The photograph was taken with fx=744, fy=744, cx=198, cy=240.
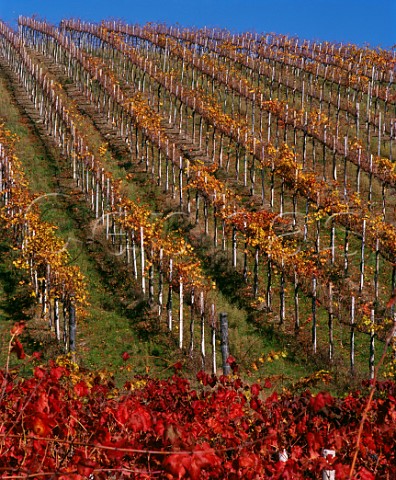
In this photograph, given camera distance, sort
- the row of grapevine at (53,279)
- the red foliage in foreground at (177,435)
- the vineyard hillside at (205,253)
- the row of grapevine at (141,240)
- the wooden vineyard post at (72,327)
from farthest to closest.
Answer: the row of grapevine at (141,240)
the row of grapevine at (53,279)
the wooden vineyard post at (72,327)
the vineyard hillside at (205,253)
the red foliage in foreground at (177,435)

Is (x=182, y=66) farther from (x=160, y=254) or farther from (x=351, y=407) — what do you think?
(x=351, y=407)

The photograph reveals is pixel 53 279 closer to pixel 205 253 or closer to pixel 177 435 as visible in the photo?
pixel 205 253

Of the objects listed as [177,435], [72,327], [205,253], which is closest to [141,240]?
[205,253]

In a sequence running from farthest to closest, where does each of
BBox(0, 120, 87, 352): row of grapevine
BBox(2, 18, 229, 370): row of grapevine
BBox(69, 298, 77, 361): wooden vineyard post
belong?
BBox(2, 18, 229, 370): row of grapevine
BBox(0, 120, 87, 352): row of grapevine
BBox(69, 298, 77, 361): wooden vineyard post

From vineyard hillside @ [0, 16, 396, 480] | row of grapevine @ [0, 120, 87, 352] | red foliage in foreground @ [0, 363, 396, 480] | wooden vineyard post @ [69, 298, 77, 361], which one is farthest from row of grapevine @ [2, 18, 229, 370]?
red foliage in foreground @ [0, 363, 396, 480]

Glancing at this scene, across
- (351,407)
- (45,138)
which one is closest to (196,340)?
(351,407)

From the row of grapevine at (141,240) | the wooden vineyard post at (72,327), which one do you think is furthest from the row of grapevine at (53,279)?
the row of grapevine at (141,240)

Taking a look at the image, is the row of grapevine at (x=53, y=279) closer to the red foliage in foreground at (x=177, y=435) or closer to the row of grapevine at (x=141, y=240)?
the row of grapevine at (x=141, y=240)

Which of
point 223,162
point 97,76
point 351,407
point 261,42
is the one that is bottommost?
point 351,407

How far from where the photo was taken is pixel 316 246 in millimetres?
32688

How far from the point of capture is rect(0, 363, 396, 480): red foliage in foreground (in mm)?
5797

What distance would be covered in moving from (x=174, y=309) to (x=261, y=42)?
46581mm

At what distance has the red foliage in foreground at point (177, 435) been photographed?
5797 millimetres

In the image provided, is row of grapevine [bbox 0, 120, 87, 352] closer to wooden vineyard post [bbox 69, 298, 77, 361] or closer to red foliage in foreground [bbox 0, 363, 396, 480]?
wooden vineyard post [bbox 69, 298, 77, 361]
